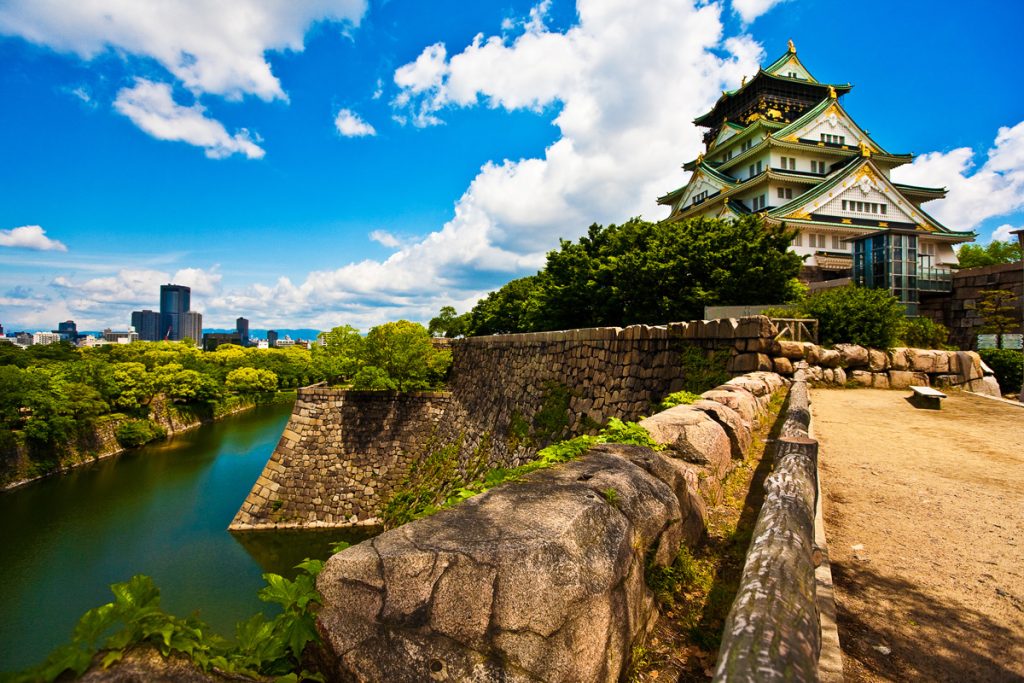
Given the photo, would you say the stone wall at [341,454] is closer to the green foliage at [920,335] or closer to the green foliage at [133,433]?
the green foliage at [920,335]

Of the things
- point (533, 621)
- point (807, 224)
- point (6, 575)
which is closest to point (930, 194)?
point (807, 224)

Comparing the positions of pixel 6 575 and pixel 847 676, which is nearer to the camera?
pixel 847 676

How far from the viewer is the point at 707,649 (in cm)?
229

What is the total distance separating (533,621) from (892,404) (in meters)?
8.86

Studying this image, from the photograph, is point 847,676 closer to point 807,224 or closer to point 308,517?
point 308,517

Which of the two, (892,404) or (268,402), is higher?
(892,404)

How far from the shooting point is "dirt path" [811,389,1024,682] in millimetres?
2215

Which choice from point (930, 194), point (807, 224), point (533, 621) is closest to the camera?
point (533, 621)

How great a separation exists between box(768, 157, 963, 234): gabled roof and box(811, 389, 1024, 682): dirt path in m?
22.9

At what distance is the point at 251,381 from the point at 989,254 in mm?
57151

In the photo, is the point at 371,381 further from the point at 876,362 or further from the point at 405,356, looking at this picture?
the point at 876,362

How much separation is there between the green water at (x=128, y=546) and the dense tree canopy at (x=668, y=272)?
11874 millimetres

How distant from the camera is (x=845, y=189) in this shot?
88.8ft

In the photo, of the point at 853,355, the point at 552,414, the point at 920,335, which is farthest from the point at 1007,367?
the point at 552,414
